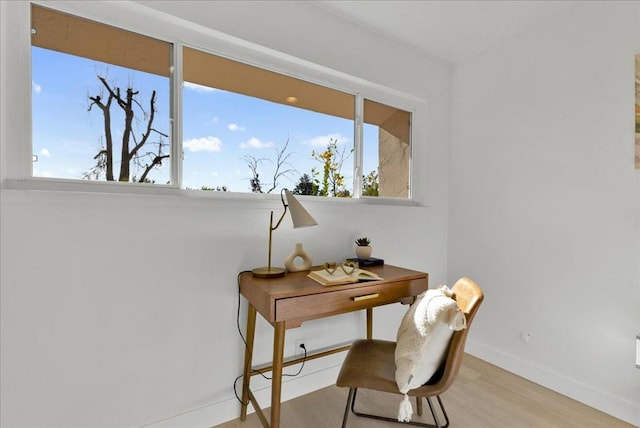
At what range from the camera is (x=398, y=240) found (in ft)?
8.12

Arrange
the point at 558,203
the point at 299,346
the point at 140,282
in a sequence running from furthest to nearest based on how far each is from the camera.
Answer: the point at 558,203 < the point at 299,346 < the point at 140,282

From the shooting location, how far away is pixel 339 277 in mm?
1611

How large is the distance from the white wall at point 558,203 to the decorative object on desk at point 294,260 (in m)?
1.60

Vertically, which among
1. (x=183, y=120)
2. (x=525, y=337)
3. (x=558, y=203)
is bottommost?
(x=525, y=337)

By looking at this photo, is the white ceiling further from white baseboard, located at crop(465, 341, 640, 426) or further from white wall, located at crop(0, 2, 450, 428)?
white baseboard, located at crop(465, 341, 640, 426)

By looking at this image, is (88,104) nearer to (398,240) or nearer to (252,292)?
(252,292)

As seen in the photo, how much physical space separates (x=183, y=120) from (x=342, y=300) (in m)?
1.30

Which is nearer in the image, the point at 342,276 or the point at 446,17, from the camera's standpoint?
the point at 342,276

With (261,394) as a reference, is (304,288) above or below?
Result: above

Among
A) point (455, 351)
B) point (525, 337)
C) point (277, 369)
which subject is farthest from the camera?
point (525, 337)

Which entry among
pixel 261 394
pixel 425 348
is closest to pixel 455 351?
pixel 425 348

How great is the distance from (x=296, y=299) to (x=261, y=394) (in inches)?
34.1

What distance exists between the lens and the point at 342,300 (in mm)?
1535

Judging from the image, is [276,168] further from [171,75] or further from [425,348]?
[425,348]
